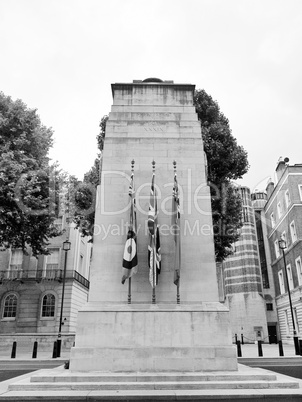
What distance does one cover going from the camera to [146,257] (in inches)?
409

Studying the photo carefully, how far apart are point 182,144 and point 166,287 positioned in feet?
16.1

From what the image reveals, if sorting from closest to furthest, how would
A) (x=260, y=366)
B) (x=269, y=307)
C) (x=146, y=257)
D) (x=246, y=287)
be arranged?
(x=146, y=257), (x=260, y=366), (x=269, y=307), (x=246, y=287)

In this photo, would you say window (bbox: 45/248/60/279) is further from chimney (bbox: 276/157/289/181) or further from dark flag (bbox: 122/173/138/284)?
chimney (bbox: 276/157/289/181)

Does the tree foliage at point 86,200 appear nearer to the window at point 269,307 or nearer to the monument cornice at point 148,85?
the monument cornice at point 148,85

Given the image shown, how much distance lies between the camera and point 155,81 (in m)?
13.3

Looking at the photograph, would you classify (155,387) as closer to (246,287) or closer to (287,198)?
(287,198)

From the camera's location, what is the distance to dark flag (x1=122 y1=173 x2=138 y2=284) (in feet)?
31.9

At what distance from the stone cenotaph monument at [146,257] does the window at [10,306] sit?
22.1m

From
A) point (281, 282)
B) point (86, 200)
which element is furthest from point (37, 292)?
point (281, 282)

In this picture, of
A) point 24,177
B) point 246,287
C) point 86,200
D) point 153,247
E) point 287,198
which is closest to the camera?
point 153,247

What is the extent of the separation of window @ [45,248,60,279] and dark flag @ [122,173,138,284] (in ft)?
69.1

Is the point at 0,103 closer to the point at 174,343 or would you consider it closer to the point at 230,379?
the point at 174,343

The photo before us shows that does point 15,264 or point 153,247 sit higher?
point 15,264

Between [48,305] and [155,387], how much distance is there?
23684 millimetres
